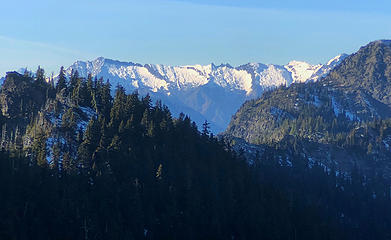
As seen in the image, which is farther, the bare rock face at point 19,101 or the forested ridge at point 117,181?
the bare rock face at point 19,101

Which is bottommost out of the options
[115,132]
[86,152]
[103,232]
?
[103,232]

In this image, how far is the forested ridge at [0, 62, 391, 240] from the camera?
13075 cm

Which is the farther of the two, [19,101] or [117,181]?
[19,101]

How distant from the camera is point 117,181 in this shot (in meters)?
152

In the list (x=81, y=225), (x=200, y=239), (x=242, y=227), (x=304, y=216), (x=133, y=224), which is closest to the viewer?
A: (x=81, y=225)

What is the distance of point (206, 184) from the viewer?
568ft

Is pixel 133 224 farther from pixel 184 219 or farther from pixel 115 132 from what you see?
pixel 115 132

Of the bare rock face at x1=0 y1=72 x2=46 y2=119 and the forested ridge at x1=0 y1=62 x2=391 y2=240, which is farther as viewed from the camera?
the bare rock face at x1=0 y1=72 x2=46 y2=119

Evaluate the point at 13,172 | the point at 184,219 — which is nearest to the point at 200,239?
the point at 184,219

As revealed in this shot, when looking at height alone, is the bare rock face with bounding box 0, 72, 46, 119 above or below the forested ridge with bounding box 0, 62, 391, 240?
above

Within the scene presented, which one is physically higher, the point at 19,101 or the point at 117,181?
the point at 19,101

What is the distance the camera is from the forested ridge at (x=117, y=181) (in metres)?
131

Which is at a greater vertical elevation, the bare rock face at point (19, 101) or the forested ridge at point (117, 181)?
the bare rock face at point (19, 101)

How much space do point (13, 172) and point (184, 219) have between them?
151ft
